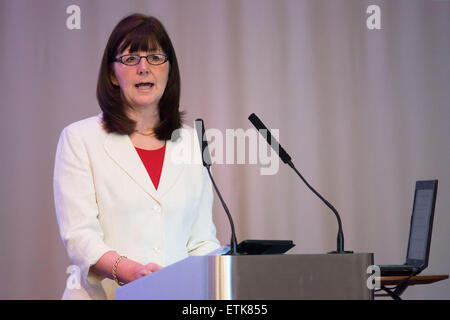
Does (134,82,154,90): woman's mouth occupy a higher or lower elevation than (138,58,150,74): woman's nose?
lower

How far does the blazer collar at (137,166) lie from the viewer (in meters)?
2.04

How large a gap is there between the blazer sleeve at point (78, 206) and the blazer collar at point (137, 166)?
9cm

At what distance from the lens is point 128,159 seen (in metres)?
2.08

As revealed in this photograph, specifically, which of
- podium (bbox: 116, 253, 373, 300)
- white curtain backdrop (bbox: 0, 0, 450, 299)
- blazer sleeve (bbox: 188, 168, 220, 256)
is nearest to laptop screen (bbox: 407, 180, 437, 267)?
white curtain backdrop (bbox: 0, 0, 450, 299)

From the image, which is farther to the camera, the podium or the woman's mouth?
the woman's mouth

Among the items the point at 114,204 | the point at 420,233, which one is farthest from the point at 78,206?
the point at 420,233

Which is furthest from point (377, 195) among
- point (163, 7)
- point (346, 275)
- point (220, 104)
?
point (346, 275)

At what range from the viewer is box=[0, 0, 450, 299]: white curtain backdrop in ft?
11.8

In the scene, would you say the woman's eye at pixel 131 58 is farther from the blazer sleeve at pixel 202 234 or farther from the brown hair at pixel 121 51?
the blazer sleeve at pixel 202 234

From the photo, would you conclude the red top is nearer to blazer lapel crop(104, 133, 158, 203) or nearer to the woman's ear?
blazer lapel crop(104, 133, 158, 203)

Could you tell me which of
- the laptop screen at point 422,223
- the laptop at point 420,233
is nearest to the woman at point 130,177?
the laptop at point 420,233

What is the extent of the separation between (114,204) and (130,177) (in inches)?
4.2

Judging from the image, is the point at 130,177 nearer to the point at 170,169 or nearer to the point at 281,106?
the point at 170,169
